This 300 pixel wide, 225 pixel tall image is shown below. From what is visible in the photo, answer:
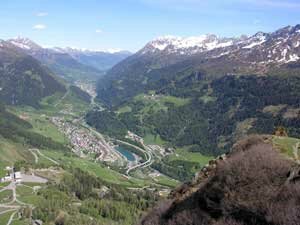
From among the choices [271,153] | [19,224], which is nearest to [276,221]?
[271,153]

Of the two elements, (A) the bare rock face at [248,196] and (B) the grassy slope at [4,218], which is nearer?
(A) the bare rock face at [248,196]

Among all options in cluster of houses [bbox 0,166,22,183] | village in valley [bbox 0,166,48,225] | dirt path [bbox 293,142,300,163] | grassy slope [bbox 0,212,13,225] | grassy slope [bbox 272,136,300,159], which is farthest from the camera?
cluster of houses [bbox 0,166,22,183]

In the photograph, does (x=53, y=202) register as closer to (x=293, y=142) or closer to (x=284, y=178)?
(x=293, y=142)

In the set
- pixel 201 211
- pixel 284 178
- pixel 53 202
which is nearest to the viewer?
pixel 284 178

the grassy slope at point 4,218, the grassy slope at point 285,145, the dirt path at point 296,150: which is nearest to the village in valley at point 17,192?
the grassy slope at point 4,218

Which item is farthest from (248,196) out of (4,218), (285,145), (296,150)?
(4,218)

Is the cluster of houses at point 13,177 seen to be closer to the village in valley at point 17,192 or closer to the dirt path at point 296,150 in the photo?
the village in valley at point 17,192

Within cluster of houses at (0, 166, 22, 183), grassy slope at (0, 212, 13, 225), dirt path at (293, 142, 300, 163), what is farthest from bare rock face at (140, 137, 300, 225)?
cluster of houses at (0, 166, 22, 183)

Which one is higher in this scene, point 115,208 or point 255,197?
point 255,197

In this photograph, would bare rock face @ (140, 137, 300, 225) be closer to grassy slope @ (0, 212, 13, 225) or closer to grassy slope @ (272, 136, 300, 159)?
grassy slope @ (272, 136, 300, 159)
